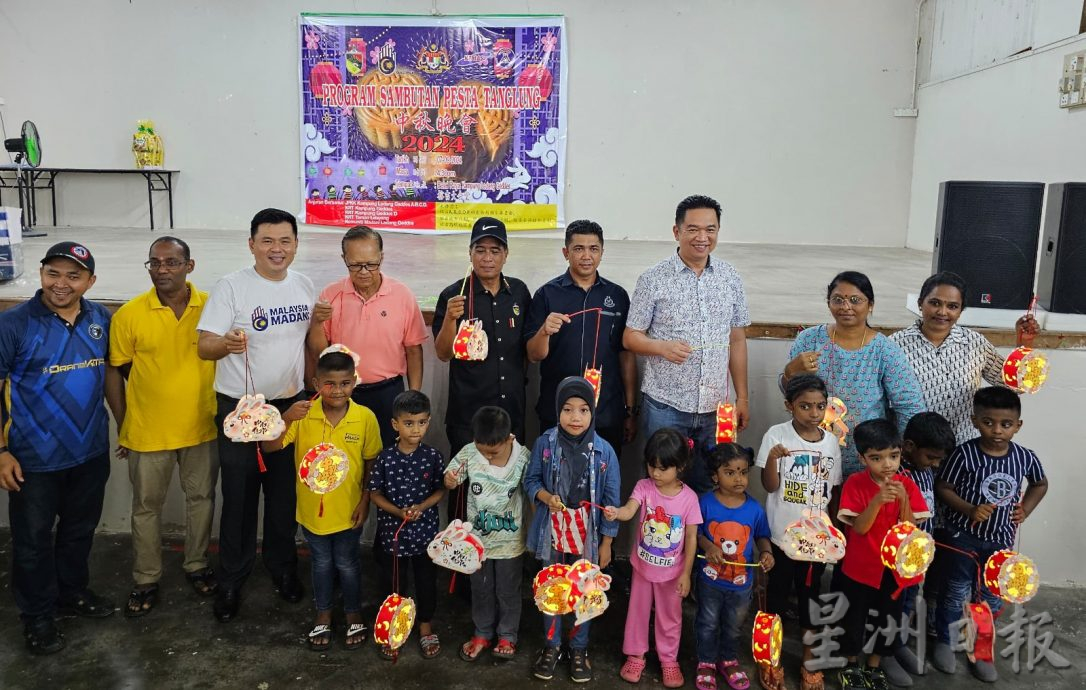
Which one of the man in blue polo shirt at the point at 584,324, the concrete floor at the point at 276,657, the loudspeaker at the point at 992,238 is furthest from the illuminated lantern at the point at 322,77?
the loudspeaker at the point at 992,238

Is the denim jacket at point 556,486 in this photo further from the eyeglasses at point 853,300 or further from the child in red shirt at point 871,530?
the eyeglasses at point 853,300

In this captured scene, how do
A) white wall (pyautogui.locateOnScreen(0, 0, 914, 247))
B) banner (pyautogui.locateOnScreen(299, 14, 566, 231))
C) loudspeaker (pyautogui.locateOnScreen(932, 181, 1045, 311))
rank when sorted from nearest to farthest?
loudspeaker (pyautogui.locateOnScreen(932, 181, 1045, 311)) < white wall (pyautogui.locateOnScreen(0, 0, 914, 247)) < banner (pyautogui.locateOnScreen(299, 14, 566, 231))

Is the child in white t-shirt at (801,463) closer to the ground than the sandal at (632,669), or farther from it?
farther from it

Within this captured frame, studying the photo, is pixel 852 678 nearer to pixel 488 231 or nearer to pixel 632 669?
pixel 632 669

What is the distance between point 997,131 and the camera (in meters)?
6.68

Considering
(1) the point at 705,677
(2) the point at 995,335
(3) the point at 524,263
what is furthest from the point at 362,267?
(3) the point at 524,263

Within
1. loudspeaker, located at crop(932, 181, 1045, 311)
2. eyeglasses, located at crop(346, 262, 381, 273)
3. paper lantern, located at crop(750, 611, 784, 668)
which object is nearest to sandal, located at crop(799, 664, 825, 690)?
paper lantern, located at crop(750, 611, 784, 668)

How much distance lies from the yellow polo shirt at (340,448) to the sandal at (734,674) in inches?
55.4

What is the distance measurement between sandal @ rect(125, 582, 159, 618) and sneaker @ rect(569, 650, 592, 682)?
167cm

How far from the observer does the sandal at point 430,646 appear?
2754mm

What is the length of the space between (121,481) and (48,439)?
1147mm

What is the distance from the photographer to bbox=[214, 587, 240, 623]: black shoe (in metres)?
2.98

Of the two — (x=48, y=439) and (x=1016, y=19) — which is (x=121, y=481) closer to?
(x=48, y=439)

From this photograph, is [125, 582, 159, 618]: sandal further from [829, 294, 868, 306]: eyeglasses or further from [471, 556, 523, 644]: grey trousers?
[829, 294, 868, 306]: eyeglasses
